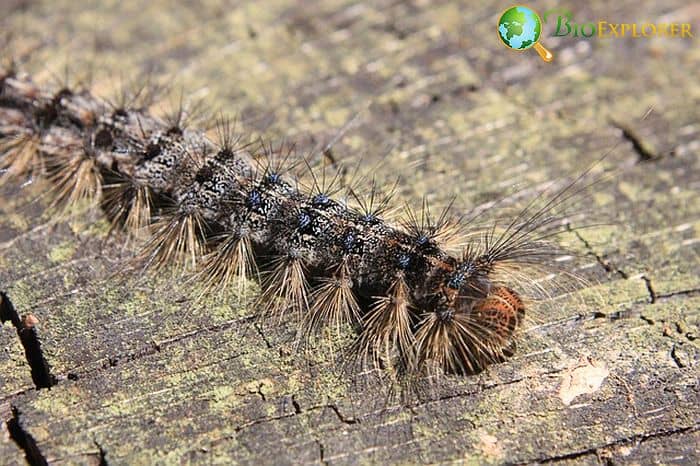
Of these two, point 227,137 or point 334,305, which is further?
point 227,137

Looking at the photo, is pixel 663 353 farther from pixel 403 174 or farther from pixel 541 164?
pixel 403 174

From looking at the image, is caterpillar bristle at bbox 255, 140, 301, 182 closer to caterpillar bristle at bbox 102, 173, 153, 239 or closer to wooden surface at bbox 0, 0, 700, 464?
wooden surface at bbox 0, 0, 700, 464

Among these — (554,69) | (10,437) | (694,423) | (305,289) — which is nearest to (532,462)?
(694,423)

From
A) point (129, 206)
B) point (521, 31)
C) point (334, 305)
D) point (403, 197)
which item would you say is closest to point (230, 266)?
point (334, 305)

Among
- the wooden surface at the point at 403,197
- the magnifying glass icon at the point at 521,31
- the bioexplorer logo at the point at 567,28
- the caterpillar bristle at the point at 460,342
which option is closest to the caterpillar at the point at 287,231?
the caterpillar bristle at the point at 460,342

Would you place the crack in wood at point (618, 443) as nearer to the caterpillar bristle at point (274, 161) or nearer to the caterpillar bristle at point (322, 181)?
the caterpillar bristle at point (322, 181)

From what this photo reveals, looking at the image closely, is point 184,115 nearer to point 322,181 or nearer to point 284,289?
point 322,181
